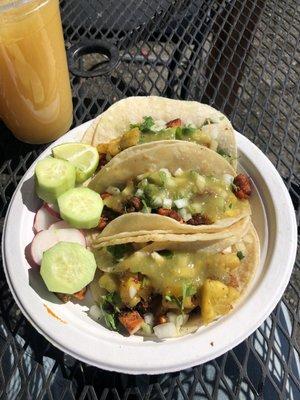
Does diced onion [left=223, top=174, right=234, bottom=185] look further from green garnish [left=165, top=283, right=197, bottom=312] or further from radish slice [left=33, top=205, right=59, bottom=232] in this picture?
radish slice [left=33, top=205, right=59, bottom=232]

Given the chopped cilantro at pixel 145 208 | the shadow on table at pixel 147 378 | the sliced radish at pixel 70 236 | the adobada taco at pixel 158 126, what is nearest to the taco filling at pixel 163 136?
the adobada taco at pixel 158 126

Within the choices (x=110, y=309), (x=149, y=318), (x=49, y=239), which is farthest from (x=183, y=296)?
(x=49, y=239)

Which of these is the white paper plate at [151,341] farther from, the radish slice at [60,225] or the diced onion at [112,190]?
the diced onion at [112,190]

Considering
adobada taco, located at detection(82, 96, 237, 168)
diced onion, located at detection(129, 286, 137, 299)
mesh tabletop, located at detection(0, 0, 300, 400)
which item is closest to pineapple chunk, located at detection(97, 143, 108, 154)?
adobada taco, located at detection(82, 96, 237, 168)

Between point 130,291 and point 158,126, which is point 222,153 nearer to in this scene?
point 158,126

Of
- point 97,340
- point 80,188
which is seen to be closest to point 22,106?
point 80,188

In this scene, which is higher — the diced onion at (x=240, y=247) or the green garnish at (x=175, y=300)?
the diced onion at (x=240, y=247)
